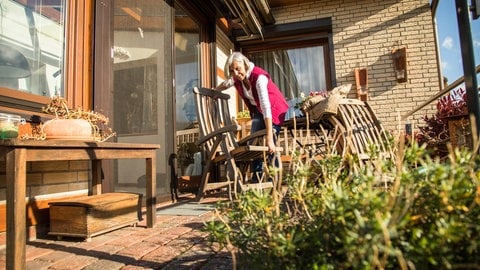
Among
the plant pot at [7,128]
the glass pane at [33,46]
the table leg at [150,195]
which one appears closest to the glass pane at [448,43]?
the table leg at [150,195]

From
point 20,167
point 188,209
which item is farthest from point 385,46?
point 20,167

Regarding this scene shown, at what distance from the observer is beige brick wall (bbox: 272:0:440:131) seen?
5152 millimetres

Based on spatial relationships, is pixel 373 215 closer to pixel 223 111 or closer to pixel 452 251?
pixel 452 251

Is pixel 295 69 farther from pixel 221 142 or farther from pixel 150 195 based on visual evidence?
pixel 150 195

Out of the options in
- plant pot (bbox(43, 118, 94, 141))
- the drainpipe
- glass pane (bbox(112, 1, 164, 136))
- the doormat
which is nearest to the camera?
the drainpipe

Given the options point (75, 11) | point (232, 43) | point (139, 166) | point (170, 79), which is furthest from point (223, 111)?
point (232, 43)

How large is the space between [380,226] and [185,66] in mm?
3706

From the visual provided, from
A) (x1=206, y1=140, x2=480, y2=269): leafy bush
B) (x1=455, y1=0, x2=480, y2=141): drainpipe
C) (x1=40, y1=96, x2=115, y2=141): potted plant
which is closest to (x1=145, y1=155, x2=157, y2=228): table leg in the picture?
(x1=40, y1=96, x2=115, y2=141): potted plant

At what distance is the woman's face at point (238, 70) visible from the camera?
278 cm

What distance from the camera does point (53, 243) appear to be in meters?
1.78

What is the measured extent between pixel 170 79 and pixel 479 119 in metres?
2.70

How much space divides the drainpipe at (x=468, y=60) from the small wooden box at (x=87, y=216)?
199cm

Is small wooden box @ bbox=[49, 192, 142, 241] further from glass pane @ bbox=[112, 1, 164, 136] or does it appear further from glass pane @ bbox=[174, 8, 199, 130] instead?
glass pane @ bbox=[174, 8, 199, 130]

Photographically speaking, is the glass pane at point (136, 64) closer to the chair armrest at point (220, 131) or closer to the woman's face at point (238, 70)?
the chair armrest at point (220, 131)
